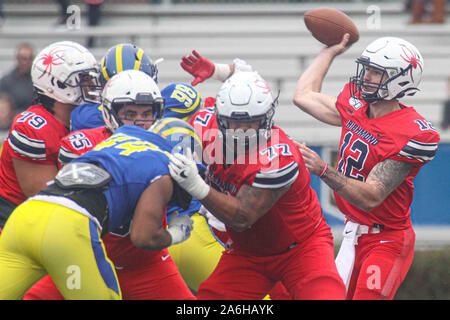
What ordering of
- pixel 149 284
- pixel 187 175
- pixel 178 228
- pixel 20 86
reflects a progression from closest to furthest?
1. pixel 187 175
2. pixel 178 228
3. pixel 149 284
4. pixel 20 86

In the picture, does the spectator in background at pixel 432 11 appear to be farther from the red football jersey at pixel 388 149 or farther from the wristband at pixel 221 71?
the red football jersey at pixel 388 149

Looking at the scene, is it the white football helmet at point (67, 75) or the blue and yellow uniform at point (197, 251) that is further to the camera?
the blue and yellow uniform at point (197, 251)

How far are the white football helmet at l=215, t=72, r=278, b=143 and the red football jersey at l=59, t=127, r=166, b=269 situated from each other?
730 millimetres

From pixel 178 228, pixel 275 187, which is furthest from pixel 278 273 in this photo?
pixel 178 228

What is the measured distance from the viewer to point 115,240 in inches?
144

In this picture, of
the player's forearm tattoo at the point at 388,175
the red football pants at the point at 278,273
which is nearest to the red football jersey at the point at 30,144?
the red football pants at the point at 278,273

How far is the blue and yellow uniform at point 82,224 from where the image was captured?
3156 mm

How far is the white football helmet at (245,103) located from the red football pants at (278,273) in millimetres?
658

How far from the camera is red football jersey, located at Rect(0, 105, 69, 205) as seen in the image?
4.19 metres

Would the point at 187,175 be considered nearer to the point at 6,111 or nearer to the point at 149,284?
the point at 149,284

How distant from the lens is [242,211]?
351 cm

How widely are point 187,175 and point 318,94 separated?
1824 millimetres
